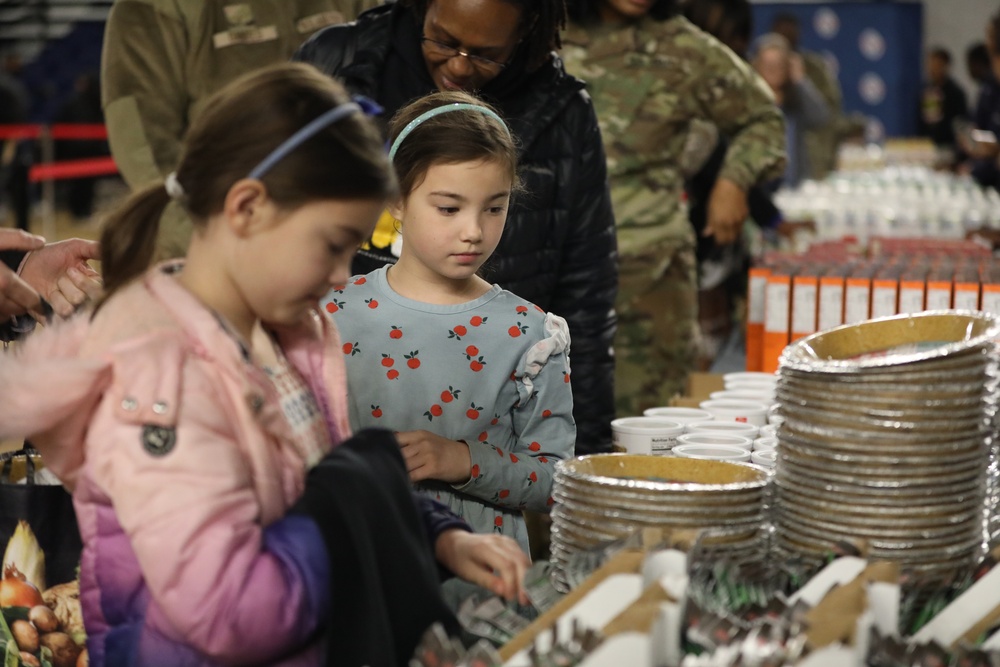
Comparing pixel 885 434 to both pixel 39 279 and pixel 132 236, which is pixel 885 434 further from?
pixel 39 279

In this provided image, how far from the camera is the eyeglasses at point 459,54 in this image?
2.70 metres

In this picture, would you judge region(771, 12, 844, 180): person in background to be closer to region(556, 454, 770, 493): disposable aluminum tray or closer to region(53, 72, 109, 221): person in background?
region(53, 72, 109, 221): person in background

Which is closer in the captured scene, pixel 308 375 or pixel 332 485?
pixel 332 485

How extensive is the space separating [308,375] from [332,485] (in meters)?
0.26

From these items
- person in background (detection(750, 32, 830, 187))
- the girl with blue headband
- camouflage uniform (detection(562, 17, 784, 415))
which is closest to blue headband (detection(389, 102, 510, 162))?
the girl with blue headband

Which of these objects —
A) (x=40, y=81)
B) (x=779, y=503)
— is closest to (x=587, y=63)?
(x=779, y=503)

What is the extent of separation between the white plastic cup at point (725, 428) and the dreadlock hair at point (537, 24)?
930mm

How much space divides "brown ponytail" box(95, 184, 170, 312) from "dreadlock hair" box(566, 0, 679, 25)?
2.96 metres

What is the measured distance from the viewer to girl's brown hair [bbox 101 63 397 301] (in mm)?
1388

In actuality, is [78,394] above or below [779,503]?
above

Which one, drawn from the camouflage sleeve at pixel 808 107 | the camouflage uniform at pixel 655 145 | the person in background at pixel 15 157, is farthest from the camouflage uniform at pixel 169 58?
the camouflage sleeve at pixel 808 107

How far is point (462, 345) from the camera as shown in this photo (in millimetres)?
2268

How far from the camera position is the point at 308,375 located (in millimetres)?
1621

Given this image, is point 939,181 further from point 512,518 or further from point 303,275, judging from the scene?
point 303,275
